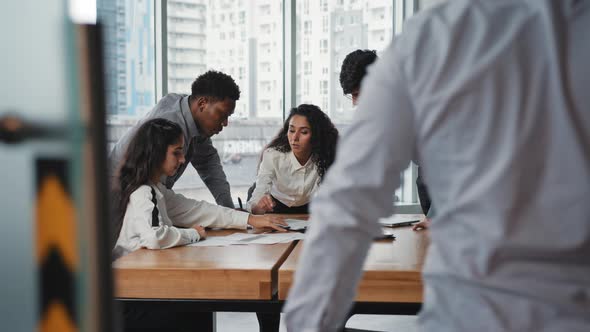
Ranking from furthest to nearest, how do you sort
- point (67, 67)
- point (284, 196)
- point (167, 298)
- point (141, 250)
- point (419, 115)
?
1. point (284, 196)
2. point (141, 250)
3. point (167, 298)
4. point (419, 115)
5. point (67, 67)

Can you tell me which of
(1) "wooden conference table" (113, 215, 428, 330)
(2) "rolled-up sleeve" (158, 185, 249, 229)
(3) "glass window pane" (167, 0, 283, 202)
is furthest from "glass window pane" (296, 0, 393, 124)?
(1) "wooden conference table" (113, 215, 428, 330)

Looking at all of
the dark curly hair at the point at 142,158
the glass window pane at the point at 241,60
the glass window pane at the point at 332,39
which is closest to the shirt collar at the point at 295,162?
the dark curly hair at the point at 142,158

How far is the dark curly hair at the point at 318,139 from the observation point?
13.2 feet

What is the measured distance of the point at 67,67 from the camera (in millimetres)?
291


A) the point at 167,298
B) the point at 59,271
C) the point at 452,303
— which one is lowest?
the point at 167,298

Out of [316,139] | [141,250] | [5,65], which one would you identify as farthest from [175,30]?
[5,65]

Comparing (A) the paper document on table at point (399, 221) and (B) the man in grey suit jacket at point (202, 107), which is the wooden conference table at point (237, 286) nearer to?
(A) the paper document on table at point (399, 221)

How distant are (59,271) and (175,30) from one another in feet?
19.8

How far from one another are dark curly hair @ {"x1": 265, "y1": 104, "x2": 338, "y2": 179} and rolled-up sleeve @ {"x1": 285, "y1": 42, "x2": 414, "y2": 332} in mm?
3118

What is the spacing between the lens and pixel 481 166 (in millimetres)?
787

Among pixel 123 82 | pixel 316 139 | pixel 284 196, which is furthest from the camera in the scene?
pixel 123 82

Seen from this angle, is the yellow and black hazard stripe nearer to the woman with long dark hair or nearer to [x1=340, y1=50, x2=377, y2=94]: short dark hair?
the woman with long dark hair

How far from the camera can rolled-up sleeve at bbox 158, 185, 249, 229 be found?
2707 mm

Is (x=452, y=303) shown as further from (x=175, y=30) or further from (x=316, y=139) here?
(x=175, y=30)
